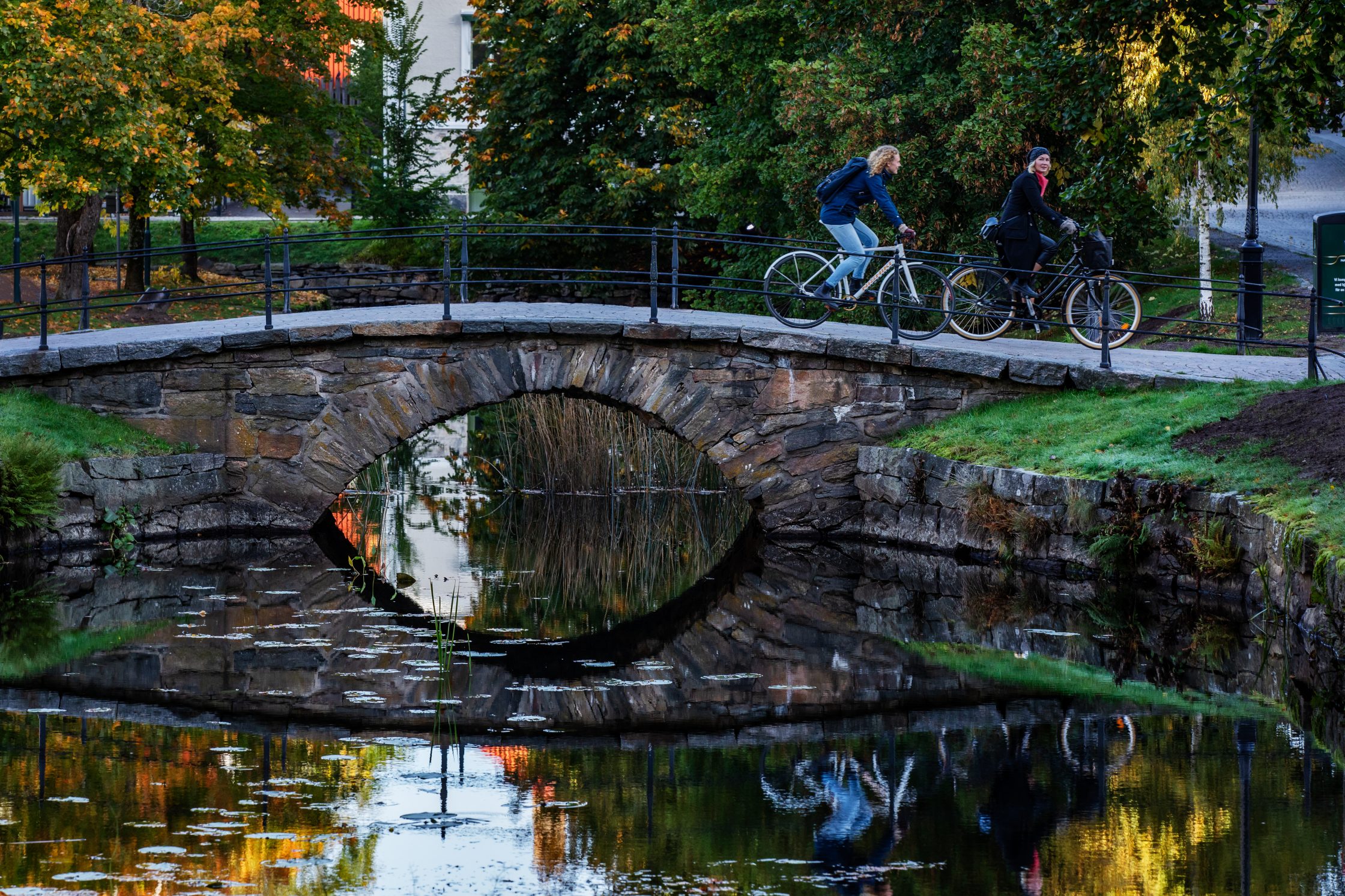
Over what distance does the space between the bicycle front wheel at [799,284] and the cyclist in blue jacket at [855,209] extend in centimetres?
20

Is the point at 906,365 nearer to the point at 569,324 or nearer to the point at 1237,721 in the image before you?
the point at 569,324

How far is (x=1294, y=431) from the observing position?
1132cm

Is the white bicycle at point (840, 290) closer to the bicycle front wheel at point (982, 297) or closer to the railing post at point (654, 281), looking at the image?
the bicycle front wheel at point (982, 297)

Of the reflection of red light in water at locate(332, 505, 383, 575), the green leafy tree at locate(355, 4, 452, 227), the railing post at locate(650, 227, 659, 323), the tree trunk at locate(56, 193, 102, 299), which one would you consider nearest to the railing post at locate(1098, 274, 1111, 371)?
the railing post at locate(650, 227, 659, 323)

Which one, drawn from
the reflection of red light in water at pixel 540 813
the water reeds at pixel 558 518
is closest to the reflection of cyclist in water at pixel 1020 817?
the reflection of red light in water at pixel 540 813

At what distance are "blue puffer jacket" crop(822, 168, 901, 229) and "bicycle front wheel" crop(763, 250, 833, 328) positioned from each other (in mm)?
383

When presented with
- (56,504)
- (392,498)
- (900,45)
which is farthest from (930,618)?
(900,45)

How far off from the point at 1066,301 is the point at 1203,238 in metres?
10.0

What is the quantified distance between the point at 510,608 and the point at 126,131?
39.6 ft

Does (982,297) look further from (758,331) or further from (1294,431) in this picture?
(1294,431)

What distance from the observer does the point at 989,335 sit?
48.8ft

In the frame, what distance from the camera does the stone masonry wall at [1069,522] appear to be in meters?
9.59

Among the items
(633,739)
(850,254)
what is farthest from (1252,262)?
(633,739)

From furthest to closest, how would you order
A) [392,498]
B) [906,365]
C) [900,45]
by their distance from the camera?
1. [900,45]
2. [392,498]
3. [906,365]
